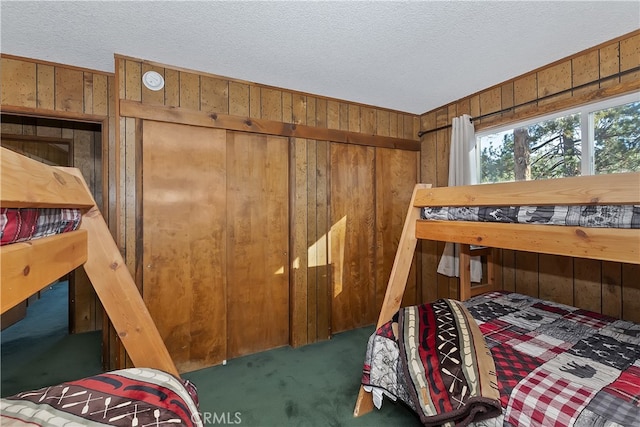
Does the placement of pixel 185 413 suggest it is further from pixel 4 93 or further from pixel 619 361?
pixel 4 93

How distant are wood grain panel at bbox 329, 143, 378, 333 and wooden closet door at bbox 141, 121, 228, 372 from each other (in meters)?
1.12

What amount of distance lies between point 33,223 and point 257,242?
182 cm

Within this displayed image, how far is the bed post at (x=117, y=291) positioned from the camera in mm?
1155

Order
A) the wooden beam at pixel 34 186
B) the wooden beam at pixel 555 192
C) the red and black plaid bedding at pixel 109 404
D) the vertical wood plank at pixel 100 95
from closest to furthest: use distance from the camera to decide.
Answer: the wooden beam at pixel 34 186, the red and black plaid bedding at pixel 109 404, the wooden beam at pixel 555 192, the vertical wood plank at pixel 100 95

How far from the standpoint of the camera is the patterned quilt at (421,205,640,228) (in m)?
1.03

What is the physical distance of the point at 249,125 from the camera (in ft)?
8.21

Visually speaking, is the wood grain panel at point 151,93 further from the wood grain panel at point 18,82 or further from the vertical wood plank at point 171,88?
the wood grain panel at point 18,82

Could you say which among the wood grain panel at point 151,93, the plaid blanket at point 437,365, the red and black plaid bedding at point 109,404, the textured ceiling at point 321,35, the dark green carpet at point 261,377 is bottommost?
the dark green carpet at point 261,377

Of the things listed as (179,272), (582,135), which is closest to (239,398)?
(179,272)

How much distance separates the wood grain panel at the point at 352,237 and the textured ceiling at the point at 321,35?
845 millimetres

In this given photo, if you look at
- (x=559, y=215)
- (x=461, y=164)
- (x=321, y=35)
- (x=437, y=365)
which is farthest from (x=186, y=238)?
(x=461, y=164)

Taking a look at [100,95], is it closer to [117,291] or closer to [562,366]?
[117,291]

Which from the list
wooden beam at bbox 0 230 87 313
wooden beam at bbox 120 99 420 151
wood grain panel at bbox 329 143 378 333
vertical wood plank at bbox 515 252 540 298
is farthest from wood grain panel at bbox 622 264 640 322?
wooden beam at bbox 0 230 87 313

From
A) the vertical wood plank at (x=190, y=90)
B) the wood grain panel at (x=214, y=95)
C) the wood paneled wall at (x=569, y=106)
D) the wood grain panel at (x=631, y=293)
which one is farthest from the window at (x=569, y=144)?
the vertical wood plank at (x=190, y=90)
